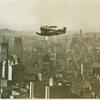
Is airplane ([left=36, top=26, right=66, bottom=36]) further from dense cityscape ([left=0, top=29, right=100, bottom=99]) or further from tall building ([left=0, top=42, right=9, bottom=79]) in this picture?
tall building ([left=0, top=42, right=9, bottom=79])

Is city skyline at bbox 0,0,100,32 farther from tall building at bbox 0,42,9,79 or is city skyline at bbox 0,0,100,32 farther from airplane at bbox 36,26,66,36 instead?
tall building at bbox 0,42,9,79

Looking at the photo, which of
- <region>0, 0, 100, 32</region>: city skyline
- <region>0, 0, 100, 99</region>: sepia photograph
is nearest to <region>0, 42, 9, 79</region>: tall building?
<region>0, 0, 100, 99</region>: sepia photograph

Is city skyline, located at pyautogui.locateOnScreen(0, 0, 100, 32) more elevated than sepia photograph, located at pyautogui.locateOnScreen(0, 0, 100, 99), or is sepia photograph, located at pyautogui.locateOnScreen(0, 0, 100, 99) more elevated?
city skyline, located at pyautogui.locateOnScreen(0, 0, 100, 32)

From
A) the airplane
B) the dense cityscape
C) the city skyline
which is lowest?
the dense cityscape

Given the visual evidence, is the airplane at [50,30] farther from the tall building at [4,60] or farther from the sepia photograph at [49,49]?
the tall building at [4,60]

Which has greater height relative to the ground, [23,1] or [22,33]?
[23,1]

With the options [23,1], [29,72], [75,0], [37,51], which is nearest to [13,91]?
[29,72]

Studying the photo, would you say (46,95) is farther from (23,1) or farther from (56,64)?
(23,1)

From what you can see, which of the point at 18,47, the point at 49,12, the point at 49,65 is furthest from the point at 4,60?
the point at 49,12
